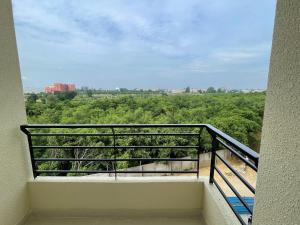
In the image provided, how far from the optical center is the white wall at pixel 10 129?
1.48 meters

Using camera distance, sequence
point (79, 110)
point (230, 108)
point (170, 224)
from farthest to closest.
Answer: point (230, 108) → point (79, 110) → point (170, 224)

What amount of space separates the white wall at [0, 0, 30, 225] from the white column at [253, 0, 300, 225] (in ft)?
5.67

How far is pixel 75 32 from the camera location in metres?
17.4

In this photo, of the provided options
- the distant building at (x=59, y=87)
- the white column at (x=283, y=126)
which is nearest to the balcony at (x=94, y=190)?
the white column at (x=283, y=126)

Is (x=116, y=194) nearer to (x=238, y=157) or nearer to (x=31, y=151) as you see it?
(x=31, y=151)

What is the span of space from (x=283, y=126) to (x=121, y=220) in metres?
1.68

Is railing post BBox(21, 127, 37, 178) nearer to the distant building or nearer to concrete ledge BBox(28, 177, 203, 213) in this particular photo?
concrete ledge BBox(28, 177, 203, 213)

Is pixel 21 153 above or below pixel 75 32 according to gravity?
below

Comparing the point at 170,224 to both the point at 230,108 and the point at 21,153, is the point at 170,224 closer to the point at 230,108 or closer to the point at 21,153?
the point at 21,153

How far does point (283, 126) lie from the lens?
56 cm

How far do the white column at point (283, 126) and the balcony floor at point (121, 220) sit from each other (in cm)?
126

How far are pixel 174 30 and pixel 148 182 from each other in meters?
22.5

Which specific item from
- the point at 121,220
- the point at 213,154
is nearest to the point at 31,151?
the point at 121,220

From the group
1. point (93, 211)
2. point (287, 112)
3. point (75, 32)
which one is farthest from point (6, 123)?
point (75, 32)
